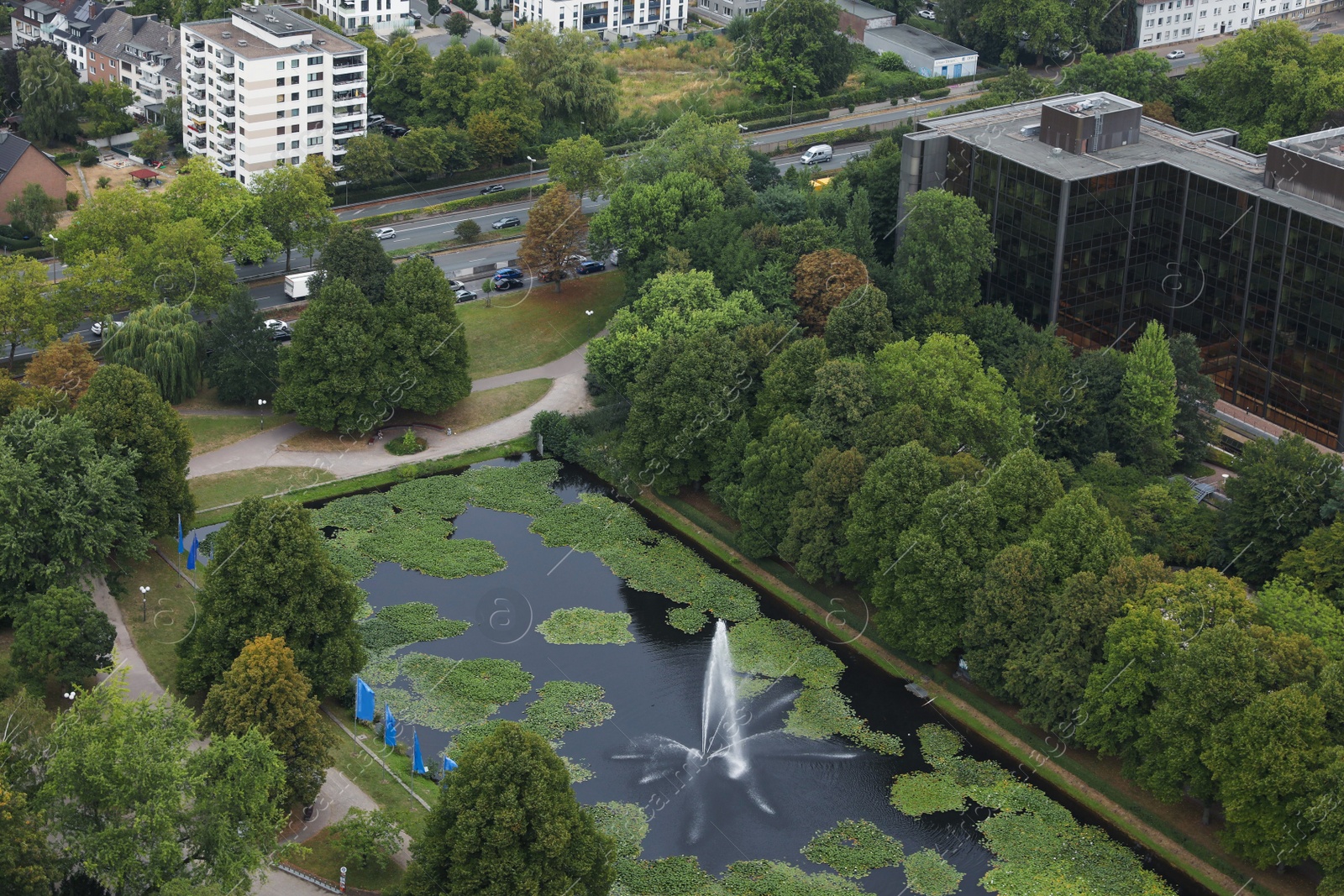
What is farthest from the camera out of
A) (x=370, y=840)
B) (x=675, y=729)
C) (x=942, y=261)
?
(x=942, y=261)

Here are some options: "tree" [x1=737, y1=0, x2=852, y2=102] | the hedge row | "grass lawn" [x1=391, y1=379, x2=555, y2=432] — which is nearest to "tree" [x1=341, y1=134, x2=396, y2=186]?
the hedge row

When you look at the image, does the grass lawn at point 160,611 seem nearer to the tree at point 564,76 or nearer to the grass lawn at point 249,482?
the grass lawn at point 249,482

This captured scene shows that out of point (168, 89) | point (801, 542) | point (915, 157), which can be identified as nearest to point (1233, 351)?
point (915, 157)

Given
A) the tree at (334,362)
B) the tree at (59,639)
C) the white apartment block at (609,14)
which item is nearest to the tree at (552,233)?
the tree at (334,362)

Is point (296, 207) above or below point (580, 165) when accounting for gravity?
below

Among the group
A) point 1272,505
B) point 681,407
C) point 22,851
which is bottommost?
point 22,851

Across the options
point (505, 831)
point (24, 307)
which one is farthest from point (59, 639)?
point (24, 307)

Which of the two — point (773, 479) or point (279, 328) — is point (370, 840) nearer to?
point (773, 479)
